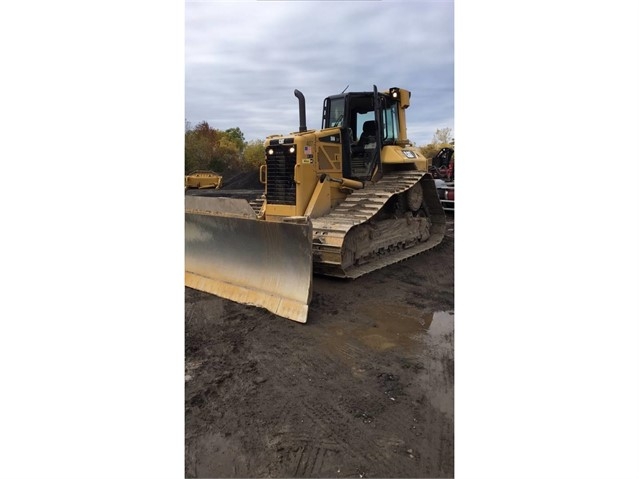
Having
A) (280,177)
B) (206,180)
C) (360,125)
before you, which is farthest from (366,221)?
(206,180)

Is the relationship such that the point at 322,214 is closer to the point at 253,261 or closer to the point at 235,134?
the point at 253,261

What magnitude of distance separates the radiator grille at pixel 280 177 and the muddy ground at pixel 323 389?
5.33 feet

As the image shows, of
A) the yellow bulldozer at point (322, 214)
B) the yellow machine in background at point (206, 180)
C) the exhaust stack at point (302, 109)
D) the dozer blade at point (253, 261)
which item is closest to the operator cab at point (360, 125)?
the yellow bulldozer at point (322, 214)

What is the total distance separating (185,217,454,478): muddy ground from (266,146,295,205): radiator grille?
1.62m

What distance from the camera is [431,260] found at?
19.3ft

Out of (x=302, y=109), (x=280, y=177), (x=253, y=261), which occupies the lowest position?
(x=253, y=261)

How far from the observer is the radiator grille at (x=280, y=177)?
5152mm

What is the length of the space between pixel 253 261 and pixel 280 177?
1.52 m

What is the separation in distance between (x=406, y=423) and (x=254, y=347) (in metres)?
1.34

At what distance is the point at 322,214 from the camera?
5.23 meters

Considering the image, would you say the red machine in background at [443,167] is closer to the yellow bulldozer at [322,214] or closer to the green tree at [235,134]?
the yellow bulldozer at [322,214]

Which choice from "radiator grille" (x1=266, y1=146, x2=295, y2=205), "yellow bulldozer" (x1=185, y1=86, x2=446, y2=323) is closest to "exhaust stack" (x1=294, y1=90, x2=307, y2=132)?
"yellow bulldozer" (x1=185, y1=86, x2=446, y2=323)

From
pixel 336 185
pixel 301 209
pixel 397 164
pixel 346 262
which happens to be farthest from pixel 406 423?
pixel 397 164

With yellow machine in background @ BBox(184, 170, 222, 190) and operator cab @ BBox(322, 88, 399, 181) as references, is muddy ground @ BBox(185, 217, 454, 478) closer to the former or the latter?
operator cab @ BBox(322, 88, 399, 181)
